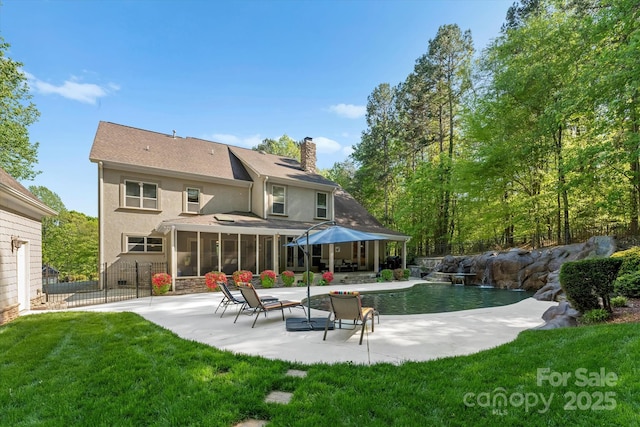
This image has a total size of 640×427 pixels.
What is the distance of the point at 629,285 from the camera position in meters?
7.28

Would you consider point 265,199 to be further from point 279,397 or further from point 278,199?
point 279,397

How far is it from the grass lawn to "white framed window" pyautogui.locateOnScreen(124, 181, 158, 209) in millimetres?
11190

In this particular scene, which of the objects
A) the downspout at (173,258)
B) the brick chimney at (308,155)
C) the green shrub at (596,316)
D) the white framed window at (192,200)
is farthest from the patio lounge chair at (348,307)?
the brick chimney at (308,155)

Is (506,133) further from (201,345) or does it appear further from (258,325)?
(201,345)

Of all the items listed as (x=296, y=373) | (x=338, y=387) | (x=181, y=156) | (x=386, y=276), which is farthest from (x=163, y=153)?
(x=338, y=387)

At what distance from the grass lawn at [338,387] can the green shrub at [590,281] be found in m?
1.33

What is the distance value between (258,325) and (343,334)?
2.11 meters

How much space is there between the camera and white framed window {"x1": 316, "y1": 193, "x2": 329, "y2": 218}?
20516 mm

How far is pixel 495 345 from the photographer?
5.27 m

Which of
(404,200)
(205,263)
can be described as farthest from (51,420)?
(404,200)

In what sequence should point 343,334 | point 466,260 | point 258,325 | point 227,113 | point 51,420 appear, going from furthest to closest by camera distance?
point 227,113 → point 466,260 → point 258,325 → point 343,334 → point 51,420

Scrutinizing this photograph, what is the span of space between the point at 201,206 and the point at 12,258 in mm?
8925

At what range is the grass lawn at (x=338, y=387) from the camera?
2.97m

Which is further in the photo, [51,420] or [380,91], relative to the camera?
[380,91]
